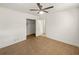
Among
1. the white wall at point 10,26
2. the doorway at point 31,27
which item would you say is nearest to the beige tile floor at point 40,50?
the white wall at point 10,26

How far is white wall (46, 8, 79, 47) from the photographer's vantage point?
2633 mm

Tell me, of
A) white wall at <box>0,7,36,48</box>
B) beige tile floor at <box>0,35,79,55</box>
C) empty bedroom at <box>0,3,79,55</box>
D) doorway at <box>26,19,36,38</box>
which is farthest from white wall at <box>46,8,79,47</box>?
doorway at <box>26,19,36,38</box>

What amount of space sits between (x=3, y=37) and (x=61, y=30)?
2.22m

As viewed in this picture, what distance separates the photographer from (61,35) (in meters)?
3.16

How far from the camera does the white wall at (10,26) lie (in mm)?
2502

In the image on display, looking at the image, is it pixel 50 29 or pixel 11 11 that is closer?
pixel 11 11

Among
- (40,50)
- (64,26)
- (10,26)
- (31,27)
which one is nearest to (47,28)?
(64,26)

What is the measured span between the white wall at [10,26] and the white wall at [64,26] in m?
1.21

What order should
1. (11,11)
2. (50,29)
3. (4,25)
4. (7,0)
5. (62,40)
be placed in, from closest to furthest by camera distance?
(7,0), (4,25), (11,11), (62,40), (50,29)

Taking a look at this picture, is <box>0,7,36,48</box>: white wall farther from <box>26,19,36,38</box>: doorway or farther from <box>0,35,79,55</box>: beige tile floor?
<box>26,19,36,38</box>: doorway

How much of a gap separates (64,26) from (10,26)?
6.77 feet

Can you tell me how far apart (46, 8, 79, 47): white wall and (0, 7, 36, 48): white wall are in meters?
1.21
